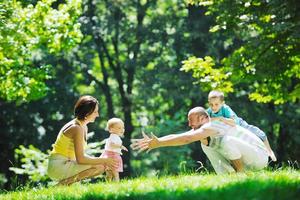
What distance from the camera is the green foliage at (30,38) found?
47.3 feet

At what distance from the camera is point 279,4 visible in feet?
42.5

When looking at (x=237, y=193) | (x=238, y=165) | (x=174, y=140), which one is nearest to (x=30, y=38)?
(x=174, y=140)

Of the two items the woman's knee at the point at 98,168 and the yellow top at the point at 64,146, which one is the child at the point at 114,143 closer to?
the woman's knee at the point at 98,168

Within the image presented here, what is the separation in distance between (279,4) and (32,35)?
6148mm

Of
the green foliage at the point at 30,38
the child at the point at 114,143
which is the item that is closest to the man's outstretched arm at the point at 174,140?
the child at the point at 114,143

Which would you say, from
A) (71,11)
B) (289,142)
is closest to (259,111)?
(289,142)

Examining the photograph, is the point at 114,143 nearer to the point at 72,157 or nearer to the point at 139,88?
the point at 72,157

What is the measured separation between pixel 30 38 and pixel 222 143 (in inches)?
333

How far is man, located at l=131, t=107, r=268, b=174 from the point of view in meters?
7.57

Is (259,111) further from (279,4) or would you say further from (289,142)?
(279,4)

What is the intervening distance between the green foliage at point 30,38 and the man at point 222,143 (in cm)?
742

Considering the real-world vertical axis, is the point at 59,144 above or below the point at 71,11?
below

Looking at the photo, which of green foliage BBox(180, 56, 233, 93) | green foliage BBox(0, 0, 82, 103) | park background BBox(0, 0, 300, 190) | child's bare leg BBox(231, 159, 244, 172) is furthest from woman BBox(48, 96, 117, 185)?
park background BBox(0, 0, 300, 190)

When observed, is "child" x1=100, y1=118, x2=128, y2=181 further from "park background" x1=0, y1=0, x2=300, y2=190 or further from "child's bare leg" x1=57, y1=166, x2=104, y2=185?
"park background" x1=0, y1=0, x2=300, y2=190
